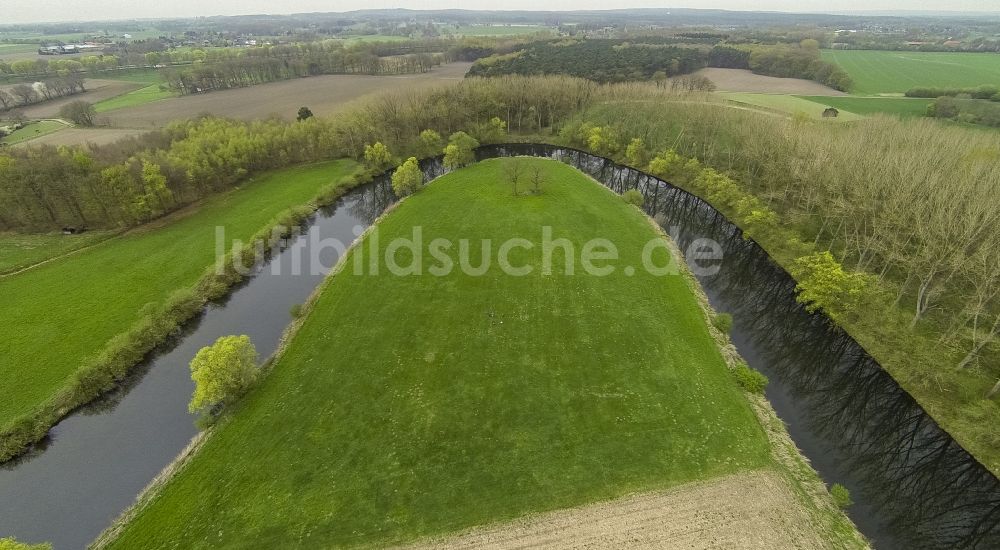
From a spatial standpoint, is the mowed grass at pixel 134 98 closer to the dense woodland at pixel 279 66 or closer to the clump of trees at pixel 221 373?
the dense woodland at pixel 279 66

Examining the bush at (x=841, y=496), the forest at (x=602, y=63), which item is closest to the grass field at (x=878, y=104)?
the forest at (x=602, y=63)

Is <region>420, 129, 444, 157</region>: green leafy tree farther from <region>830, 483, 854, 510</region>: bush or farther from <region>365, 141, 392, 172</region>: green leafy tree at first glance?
<region>830, 483, 854, 510</region>: bush

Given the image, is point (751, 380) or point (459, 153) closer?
point (751, 380)

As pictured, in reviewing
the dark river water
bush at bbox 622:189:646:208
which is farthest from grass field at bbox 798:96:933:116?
the dark river water

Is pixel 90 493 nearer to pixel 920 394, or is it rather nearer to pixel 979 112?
pixel 920 394

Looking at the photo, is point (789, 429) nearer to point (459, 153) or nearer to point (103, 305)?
point (103, 305)

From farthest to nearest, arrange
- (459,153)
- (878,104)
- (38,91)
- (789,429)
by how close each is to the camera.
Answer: (38,91) < (878,104) < (459,153) < (789,429)

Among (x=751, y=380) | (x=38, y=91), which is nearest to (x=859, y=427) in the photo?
(x=751, y=380)

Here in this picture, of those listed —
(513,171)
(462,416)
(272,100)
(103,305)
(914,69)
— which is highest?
(914,69)
